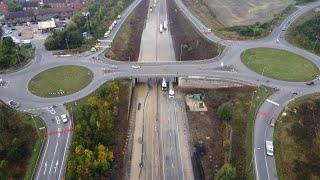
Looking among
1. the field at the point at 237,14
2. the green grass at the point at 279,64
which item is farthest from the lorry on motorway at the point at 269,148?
the field at the point at 237,14

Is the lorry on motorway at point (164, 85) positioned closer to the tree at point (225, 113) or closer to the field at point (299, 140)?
the tree at point (225, 113)

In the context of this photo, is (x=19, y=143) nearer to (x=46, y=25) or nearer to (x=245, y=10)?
(x=46, y=25)

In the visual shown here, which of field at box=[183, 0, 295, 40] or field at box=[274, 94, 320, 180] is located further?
field at box=[183, 0, 295, 40]

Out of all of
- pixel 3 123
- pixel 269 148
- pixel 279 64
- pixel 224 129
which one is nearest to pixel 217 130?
pixel 224 129

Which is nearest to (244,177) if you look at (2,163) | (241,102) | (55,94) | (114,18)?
(241,102)

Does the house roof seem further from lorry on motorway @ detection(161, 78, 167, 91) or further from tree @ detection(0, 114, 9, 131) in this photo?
tree @ detection(0, 114, 9, 131)

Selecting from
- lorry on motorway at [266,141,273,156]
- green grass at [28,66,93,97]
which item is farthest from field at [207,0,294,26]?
lorry on motorway at [266,141,273,156]
